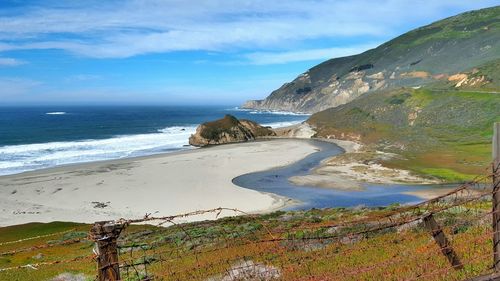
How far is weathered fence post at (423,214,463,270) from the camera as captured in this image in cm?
778

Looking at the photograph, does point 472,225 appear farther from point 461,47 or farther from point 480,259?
point 461,47

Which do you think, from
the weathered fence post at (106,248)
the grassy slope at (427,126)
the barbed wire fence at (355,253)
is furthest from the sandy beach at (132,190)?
the weathered fence post at (106,248)

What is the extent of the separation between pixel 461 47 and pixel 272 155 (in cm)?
14524

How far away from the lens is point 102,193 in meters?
44.1

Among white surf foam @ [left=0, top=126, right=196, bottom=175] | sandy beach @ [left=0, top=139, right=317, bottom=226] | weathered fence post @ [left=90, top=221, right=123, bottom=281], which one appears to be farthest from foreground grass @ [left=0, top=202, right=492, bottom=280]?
white surf foam @ [left=0, top=126, right=196, bottom=175]

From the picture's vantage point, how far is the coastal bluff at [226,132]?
299 ft

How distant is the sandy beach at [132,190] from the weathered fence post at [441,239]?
28483 millimetres

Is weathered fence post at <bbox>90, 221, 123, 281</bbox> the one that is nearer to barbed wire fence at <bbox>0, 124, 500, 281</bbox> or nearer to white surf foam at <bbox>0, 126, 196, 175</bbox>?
barbed wire fence at <bbox>0, 124, 500, 281</bbox>

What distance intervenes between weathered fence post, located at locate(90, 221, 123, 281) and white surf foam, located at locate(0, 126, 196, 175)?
5907 cm

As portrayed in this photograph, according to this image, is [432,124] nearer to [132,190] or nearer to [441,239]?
[132,190]

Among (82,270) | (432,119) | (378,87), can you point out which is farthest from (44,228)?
(378,87)

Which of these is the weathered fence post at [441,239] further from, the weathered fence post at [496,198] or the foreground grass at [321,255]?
the weathered fence post at [496,198]

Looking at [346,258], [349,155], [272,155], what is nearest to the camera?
[346,258]

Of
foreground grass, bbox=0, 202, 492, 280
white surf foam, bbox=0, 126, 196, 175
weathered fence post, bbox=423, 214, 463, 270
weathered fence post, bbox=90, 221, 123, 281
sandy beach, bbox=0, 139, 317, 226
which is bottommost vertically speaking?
sandy beach, bbox=0, 139, 317, 226
